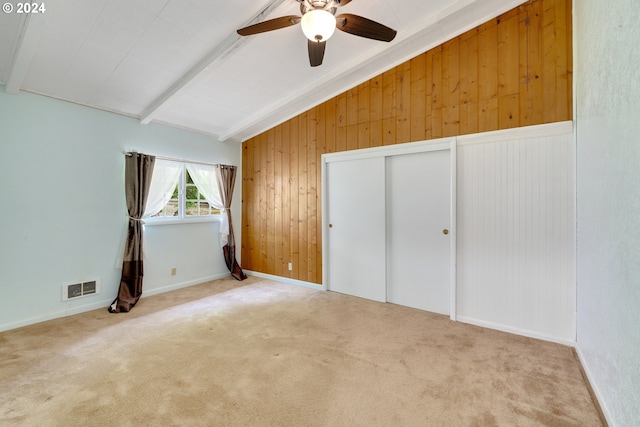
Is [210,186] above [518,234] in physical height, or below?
above

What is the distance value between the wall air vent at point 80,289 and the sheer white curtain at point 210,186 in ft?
5.69

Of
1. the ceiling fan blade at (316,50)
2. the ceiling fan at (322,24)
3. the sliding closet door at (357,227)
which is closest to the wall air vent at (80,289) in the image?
the sliding closet door at (357,227)

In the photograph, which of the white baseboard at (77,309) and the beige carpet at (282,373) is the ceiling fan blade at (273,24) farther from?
the white baseboard at (77,309)

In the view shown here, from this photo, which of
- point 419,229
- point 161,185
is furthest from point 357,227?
point 161,185

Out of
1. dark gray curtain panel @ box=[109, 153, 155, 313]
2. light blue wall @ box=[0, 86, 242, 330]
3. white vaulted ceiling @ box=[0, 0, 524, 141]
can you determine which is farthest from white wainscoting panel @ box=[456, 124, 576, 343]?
light blue wall @ box=[0, 86, 242, 330]

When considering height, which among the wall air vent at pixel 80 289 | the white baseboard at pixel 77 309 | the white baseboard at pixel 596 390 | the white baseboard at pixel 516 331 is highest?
the wall air vent at pixel 80 289

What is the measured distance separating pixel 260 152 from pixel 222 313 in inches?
105

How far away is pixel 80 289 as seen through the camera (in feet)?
10.2

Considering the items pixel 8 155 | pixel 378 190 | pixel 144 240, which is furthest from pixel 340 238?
pixel 8 155

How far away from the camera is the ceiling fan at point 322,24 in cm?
174

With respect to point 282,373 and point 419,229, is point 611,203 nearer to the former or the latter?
point 419,229

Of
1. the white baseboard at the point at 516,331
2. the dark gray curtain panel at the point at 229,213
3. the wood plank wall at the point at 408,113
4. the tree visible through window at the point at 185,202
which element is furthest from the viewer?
the dark gray curtain panel at the point at 229,213

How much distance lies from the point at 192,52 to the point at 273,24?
110 cm

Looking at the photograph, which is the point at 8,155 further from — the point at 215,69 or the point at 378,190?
the point at 378,190
